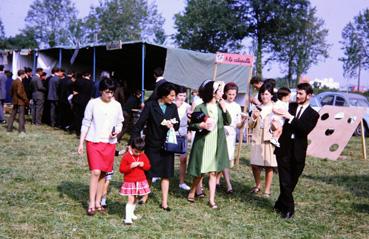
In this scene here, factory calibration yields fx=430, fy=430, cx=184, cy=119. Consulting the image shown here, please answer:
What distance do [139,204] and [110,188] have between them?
0.94 meters

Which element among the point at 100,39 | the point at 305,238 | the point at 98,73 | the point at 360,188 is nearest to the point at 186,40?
the point at 100,39

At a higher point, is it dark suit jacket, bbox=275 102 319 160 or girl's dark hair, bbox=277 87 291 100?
girl's dark hair, bbox=277 87 291 100

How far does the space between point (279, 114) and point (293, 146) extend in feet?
1.58

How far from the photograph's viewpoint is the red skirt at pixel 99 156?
193 inches

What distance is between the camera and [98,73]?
17.7m

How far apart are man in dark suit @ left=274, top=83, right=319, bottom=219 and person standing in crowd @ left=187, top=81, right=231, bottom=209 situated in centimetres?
75

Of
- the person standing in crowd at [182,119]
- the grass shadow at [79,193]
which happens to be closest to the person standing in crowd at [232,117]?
the person standing in crowd at [182,119]

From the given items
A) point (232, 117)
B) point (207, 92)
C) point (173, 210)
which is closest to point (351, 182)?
point (232, 117)

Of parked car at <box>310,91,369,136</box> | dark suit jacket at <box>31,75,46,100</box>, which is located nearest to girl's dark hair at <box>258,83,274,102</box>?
dark suit jacket at <box>31,75,46,100</box>

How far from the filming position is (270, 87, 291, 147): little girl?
505cm

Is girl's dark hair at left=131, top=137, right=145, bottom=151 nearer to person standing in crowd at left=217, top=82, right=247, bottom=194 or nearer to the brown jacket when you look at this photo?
person standing in crowd at left=217, top=82, right=247, bottom=194

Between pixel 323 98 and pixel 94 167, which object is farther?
pixel 323 98

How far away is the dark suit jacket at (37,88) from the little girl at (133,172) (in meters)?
9.73

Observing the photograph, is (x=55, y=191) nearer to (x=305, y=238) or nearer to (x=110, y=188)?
(x=110, y=188)
